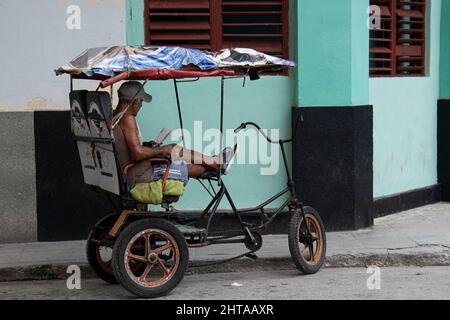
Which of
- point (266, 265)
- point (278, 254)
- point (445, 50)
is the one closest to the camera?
point (266, 265)

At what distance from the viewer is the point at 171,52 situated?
261 inches

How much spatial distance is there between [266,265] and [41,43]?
11.0 ft

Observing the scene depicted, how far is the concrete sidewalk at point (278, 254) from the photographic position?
770 cm

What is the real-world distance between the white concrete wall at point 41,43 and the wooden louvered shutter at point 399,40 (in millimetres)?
3528

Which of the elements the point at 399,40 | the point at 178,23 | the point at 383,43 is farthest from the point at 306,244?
the point at 399,40

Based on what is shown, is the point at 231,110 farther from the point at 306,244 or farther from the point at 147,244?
the point at 147,244

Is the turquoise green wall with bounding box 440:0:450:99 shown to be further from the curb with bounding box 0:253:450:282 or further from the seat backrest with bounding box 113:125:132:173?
the seat backrest with bounding box 113:125:132:173

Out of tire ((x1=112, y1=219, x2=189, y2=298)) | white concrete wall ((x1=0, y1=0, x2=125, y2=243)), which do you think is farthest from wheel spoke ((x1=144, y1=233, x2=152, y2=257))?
white concrete wall ((x1=0, y1=0, x2=125, y2=243))

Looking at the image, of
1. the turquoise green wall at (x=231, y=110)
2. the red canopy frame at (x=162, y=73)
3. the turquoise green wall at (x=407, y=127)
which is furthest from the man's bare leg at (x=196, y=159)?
the turquoise green wall at (x=407, y=127)

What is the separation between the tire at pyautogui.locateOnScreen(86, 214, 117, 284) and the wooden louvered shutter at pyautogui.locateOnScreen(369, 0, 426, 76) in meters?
4.44

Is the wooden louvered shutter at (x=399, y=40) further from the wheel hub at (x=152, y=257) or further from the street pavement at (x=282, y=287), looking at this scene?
the wheel hub at (x=152, y=257)

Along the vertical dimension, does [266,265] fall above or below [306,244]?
below

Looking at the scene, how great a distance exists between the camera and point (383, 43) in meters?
10.4

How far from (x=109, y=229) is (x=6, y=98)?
2292 mm
